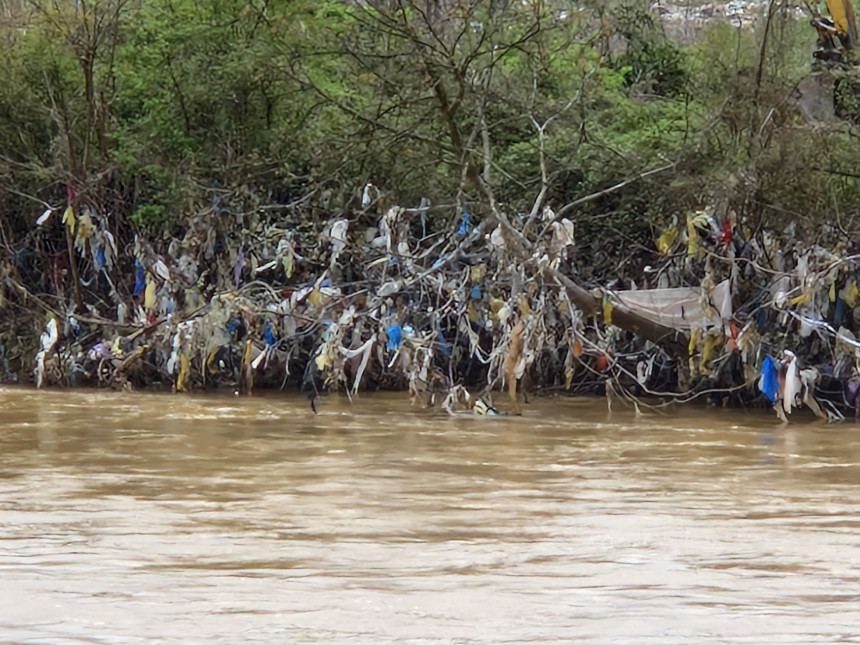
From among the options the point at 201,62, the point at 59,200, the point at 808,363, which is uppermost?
the point at 201,62

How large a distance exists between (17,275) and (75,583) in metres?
12.5

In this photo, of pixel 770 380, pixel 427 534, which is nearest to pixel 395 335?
pixel 770 380

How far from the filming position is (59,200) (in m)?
17.4

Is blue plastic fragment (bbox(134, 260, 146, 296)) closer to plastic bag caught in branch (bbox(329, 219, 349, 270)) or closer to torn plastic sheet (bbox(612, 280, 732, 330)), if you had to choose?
plastic bag caught in branch (bbox(329, 219, 349, 270))

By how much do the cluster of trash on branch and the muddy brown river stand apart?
122cm

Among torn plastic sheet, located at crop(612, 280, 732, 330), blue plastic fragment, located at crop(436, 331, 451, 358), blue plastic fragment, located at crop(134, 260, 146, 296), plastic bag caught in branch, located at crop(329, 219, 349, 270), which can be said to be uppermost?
plastic bag caught in branch, located at crop(329, 219, 349, 270)

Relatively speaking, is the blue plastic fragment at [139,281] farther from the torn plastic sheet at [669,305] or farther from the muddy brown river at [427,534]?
the torn plastic sheet at [669,305]

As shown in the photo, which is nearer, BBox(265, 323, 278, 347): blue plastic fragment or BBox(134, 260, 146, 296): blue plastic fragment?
BBox(265, 323, 278, 347): blue plastic fragment

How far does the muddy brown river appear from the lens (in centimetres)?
495

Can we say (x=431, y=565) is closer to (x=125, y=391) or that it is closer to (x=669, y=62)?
(x=125, y=391)

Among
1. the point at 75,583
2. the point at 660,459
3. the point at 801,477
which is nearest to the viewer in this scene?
the point at 75,583

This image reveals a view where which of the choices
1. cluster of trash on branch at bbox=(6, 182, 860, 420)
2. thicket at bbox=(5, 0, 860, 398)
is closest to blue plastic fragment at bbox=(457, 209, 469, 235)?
cluster of trash on branch at bbox=(6, 182, 860, 420)

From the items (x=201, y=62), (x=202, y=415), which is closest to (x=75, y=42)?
(x=201, y=62)

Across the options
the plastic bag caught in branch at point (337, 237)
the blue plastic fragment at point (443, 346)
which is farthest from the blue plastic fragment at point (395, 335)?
the plastic bag caught in branch at point (337, 237)
